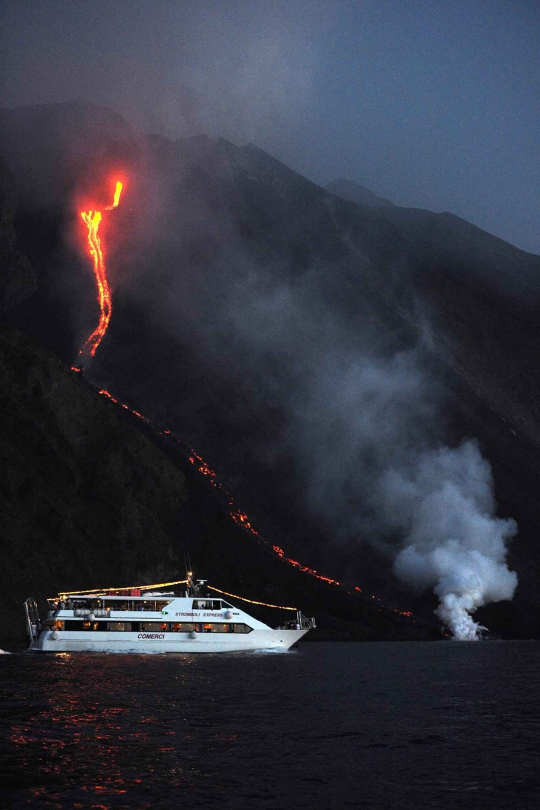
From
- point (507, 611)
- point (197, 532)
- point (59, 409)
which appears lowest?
point (507, 611)

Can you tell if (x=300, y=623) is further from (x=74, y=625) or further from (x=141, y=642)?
(x=74, y=625)

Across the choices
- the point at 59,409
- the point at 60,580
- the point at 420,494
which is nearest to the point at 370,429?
the point at 420,494

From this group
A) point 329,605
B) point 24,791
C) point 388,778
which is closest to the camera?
point 24,791

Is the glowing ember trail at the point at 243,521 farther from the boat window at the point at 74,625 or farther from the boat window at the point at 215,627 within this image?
the boat window at the point at 74,625

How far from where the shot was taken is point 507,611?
156375mm

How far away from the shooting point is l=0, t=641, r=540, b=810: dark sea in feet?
87.9

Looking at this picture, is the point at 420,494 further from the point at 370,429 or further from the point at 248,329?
the point at 248,329

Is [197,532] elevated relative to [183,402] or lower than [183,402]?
lower

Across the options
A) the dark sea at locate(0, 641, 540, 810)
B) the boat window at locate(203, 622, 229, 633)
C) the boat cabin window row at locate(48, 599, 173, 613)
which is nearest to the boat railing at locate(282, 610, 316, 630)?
the boat window at locate(203, 622, 229, 633)

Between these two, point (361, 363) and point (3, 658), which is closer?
point (3, 658)

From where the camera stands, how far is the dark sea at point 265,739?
87.9 feet

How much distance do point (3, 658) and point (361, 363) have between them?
392 ft

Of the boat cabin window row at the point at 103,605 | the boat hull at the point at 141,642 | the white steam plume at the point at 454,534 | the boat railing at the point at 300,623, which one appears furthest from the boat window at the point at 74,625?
the white steam plume at the point at 454,534

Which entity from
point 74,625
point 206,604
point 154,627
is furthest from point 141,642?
point 206,604
